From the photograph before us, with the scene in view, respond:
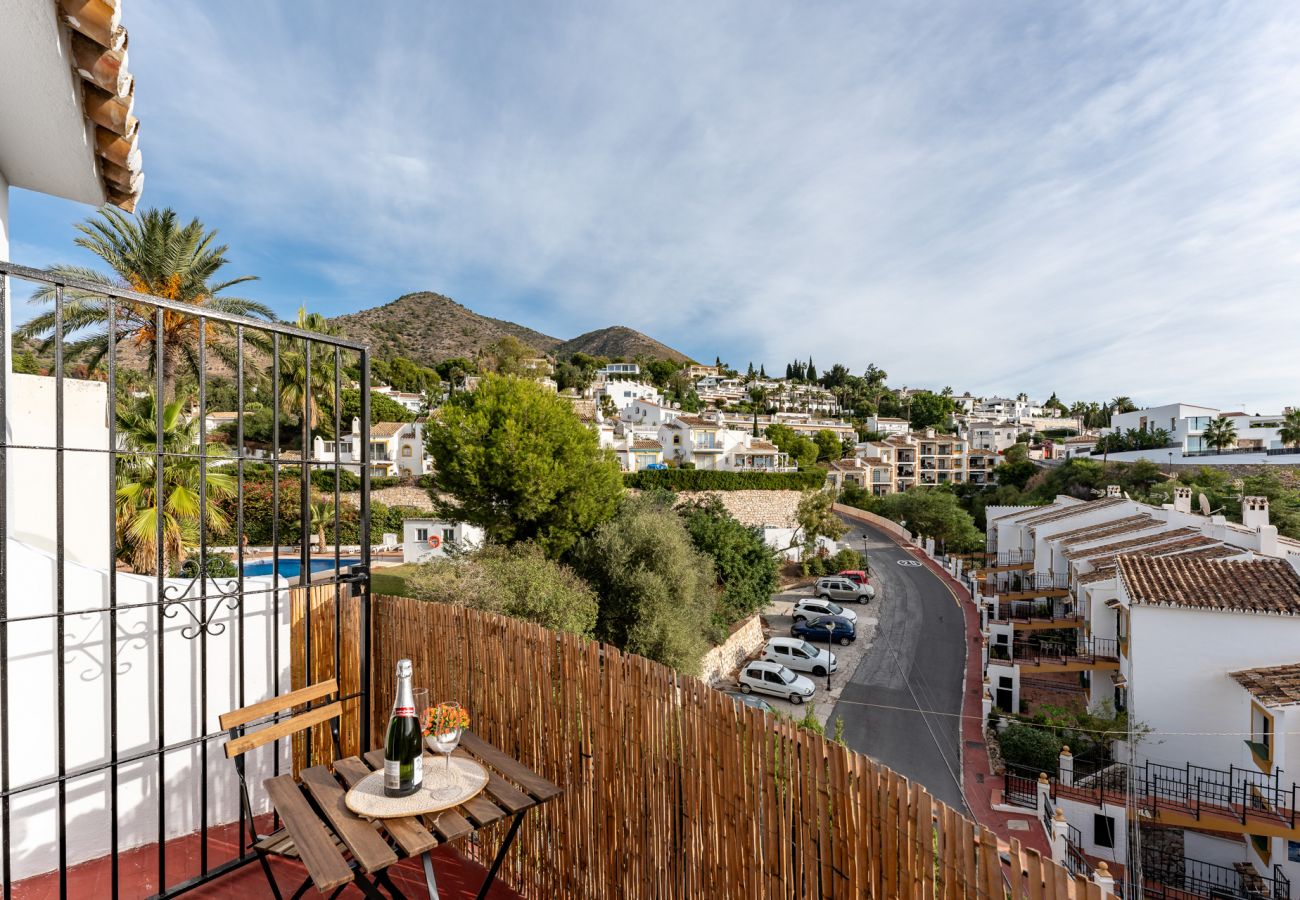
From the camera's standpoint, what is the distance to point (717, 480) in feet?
106

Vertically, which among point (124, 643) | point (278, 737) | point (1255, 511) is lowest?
point (1255, 511)

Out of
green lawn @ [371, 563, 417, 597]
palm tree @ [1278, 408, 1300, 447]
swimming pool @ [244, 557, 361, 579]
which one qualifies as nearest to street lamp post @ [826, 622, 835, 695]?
green lawn @ [371, 563, 417, 597]

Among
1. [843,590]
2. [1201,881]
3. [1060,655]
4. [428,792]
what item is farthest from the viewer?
[843,590]

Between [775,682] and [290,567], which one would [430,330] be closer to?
[290,567]

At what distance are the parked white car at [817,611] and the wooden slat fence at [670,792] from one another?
59.9ft

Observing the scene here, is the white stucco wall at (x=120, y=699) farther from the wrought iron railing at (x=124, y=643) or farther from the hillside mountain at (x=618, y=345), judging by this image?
the hillside mountain at (x=618, y=345)

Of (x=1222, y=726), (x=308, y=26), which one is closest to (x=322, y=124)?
(x=308, y=26)

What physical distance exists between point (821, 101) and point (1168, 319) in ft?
69.7

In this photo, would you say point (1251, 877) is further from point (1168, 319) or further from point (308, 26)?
point (1168, 319)

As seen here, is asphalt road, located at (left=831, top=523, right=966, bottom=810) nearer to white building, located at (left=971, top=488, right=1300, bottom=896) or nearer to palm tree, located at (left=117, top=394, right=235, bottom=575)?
white building, located at (left=971, top=488, right=1300, bottom=896)

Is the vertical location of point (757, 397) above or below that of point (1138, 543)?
above

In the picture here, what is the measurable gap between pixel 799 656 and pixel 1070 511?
41.8 ft

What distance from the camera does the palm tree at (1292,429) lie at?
1400 inches

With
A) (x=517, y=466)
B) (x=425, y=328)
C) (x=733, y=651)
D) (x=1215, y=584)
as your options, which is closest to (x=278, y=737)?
(x=517, y=466)
